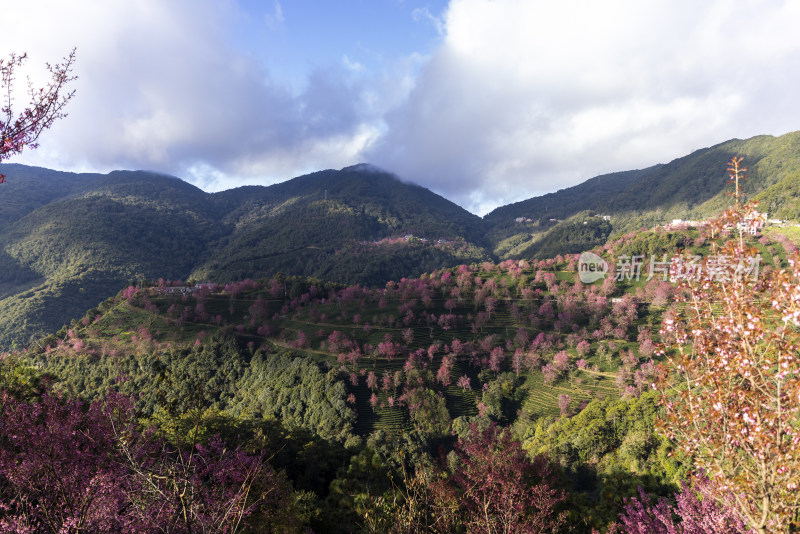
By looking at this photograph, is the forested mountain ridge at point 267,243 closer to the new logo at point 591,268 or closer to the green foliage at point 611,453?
the new logo at point 591,268

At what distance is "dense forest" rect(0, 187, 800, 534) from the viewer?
5766 mm

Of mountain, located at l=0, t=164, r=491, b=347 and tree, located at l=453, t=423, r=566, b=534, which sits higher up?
mountain, located at l=0, t=164, r=491, b=347

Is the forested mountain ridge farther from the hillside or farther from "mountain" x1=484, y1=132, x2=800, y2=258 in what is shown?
the hillside

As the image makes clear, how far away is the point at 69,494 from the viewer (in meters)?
8.23

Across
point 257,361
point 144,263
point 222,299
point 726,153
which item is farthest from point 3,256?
point 726,153

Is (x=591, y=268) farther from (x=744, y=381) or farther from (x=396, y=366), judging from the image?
(x=744, y=381)

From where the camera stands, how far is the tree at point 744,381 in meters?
4.93

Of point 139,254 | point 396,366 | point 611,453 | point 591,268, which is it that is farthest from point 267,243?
point 611,453

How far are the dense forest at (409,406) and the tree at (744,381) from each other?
5cm

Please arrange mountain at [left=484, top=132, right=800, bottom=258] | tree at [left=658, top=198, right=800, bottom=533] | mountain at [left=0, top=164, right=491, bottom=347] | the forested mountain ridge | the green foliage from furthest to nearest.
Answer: mountain at [left=484, top=132, right=800, bottom=258] < the forested mountain ridge < mountain at [left=0, top=164, right=491, bottom=347] < the green foliage < tree at [left=658, top=198, right=800, bottom=533]

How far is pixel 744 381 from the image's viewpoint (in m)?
5.49

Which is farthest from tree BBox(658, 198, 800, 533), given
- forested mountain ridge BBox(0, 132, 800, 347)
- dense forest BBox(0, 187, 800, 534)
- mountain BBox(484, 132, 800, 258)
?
mountain BBox(484, 132, 800, 258)

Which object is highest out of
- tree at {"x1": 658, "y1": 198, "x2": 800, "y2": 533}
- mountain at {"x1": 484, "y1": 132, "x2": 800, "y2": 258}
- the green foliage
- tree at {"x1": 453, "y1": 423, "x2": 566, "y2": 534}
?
mountain at {"x1": 484, "y1": 132, "x2": 800, "y2": 258}

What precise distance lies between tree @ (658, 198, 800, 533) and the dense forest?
5 centimetres
